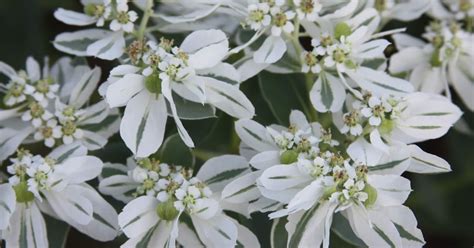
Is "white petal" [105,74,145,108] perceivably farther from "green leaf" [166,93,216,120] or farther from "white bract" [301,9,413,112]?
"white bract" [301,9,413,112]

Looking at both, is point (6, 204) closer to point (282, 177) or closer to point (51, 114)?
point (51, 114)

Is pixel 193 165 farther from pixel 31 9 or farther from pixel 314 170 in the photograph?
pixel 31 9

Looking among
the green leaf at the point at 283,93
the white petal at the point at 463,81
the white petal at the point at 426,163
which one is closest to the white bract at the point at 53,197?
the green leaf at the point at 283,93

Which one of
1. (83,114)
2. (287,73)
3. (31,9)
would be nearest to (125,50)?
(83,114)

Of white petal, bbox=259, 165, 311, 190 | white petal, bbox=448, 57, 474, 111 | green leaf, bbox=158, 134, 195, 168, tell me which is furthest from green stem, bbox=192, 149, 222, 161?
white petal, bbox=448, 57, 474, 111

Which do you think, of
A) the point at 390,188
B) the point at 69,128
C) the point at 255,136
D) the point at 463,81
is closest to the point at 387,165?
the point at 390,188

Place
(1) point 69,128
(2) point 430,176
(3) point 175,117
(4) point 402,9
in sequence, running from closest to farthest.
Result: (3) point 175,117, (1) point 69,128, (4) point 402,9, (2) point 430,176
